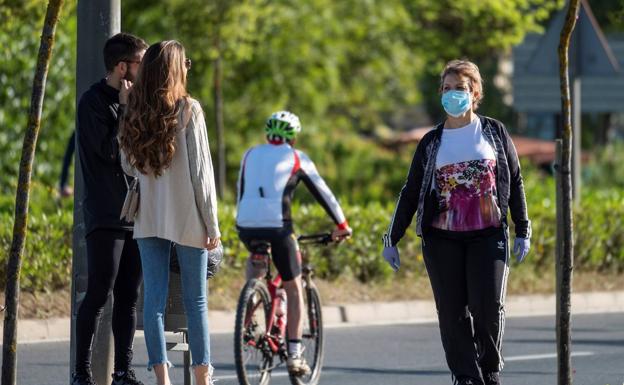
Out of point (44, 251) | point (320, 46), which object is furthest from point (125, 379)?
point (320, 46)

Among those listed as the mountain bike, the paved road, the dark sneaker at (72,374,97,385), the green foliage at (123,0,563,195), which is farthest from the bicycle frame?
the green foliage at (123,0,563,195)

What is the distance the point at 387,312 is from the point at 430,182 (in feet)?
20.6

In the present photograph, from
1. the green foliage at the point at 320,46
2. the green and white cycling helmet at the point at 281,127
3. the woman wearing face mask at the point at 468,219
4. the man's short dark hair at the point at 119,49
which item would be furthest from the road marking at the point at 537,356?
the green foliage at the point at 320,46

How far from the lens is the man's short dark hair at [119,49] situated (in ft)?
22.1

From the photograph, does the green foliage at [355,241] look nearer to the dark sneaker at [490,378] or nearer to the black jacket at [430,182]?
the black jacket at [430,182]

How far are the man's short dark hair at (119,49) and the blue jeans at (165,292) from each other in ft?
2.84

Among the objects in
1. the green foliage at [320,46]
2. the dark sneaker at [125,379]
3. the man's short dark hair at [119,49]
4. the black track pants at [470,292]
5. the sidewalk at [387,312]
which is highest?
the green foliage at [320,46]

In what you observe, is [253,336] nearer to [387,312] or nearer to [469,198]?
[469,198]

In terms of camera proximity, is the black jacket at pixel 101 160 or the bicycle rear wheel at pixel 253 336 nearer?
the black jacket at pixel 101 160

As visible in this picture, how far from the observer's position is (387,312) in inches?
511

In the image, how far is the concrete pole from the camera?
7.05 meters

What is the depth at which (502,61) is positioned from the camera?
5016 cm

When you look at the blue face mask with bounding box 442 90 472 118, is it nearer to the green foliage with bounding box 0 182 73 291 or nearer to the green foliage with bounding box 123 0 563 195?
the green foliage with bounding box 0 182 73 291

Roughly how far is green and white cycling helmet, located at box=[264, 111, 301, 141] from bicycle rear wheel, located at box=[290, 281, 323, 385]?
0.98 meters
